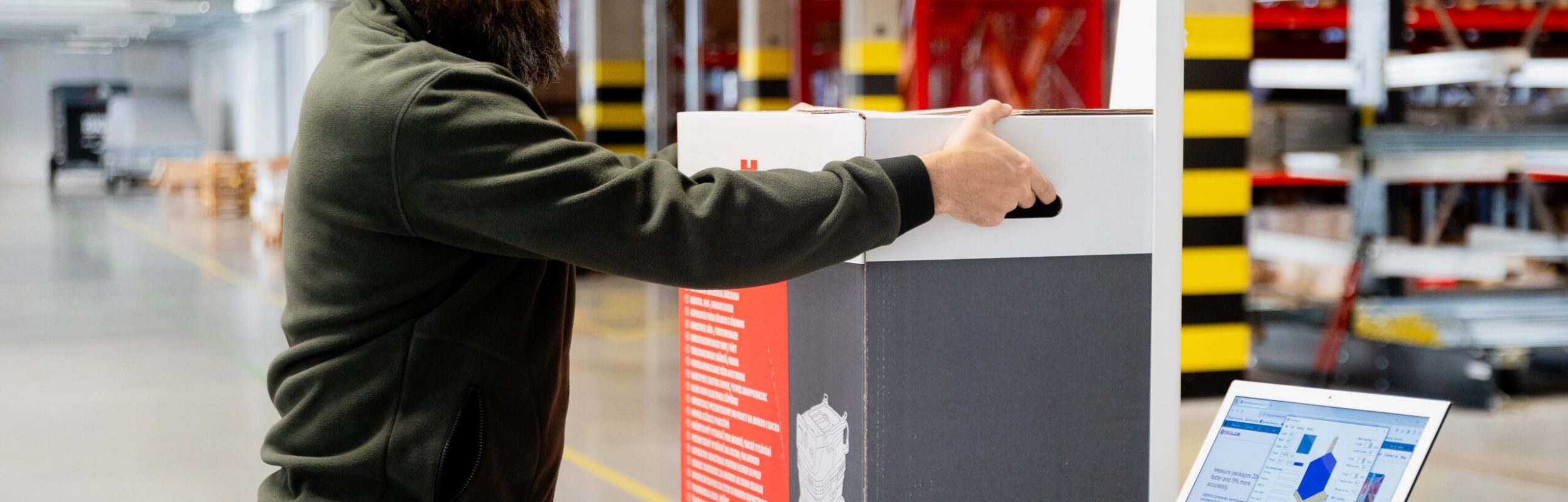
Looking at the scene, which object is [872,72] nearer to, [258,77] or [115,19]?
[115,19]

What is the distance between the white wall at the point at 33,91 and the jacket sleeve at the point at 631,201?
3893cm

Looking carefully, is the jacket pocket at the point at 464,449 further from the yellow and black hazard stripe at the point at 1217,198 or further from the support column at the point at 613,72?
the support column at the point at 613,72

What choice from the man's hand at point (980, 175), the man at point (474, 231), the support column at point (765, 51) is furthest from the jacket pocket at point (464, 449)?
the support column at point (765, 51)

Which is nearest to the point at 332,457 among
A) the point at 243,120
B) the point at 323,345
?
the point at 323,345

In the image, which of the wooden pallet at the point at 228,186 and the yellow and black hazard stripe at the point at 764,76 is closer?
the yellow and black hazard stripe at the point at 764,76

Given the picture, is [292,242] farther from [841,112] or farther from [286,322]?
[841,112]

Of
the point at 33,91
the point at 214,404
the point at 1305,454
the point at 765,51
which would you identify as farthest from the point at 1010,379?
the point at 33,91

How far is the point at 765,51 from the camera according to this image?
508 inches

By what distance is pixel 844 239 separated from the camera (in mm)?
1458

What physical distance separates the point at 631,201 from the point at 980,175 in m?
0.38

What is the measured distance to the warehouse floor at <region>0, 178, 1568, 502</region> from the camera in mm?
5332

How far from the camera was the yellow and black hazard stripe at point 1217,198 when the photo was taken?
20.7 ft

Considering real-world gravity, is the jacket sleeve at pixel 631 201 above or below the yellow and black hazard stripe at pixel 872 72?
below

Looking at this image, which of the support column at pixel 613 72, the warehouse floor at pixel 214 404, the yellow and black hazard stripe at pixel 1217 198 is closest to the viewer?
the warehouse floor at pixel 214 404
